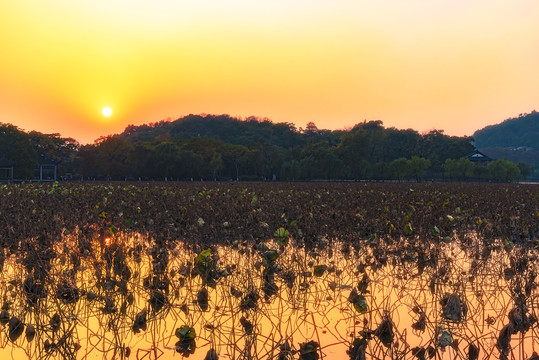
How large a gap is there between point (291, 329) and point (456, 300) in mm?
1942

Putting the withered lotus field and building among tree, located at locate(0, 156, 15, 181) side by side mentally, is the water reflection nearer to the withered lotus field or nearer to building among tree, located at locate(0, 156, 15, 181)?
the withered lotus field

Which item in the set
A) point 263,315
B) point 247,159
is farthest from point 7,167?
point 263,315

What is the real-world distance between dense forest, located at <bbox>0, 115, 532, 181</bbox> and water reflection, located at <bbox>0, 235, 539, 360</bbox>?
69.4m

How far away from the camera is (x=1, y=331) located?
5355 mm

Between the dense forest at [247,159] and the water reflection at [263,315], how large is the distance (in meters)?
69.4

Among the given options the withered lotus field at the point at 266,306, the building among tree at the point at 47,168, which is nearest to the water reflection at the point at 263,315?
the withered lotus field at the point at 266,306

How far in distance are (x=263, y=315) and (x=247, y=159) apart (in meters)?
84.4

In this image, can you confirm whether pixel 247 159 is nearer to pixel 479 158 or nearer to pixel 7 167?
pixel 7 167

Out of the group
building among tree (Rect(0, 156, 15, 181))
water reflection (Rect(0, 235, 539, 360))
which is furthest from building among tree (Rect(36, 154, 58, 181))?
water reflection (Rect(0, 235, 539, 360))

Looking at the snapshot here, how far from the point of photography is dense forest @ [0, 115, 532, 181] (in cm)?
8281

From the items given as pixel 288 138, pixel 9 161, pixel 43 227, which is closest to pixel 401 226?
pixel 43 227

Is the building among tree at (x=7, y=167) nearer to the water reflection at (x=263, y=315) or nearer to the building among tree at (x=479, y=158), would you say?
the water reflection at (x=263, y=315)

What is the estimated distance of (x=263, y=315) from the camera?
19.9ft

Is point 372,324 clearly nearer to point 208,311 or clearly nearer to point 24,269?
point 208,311
